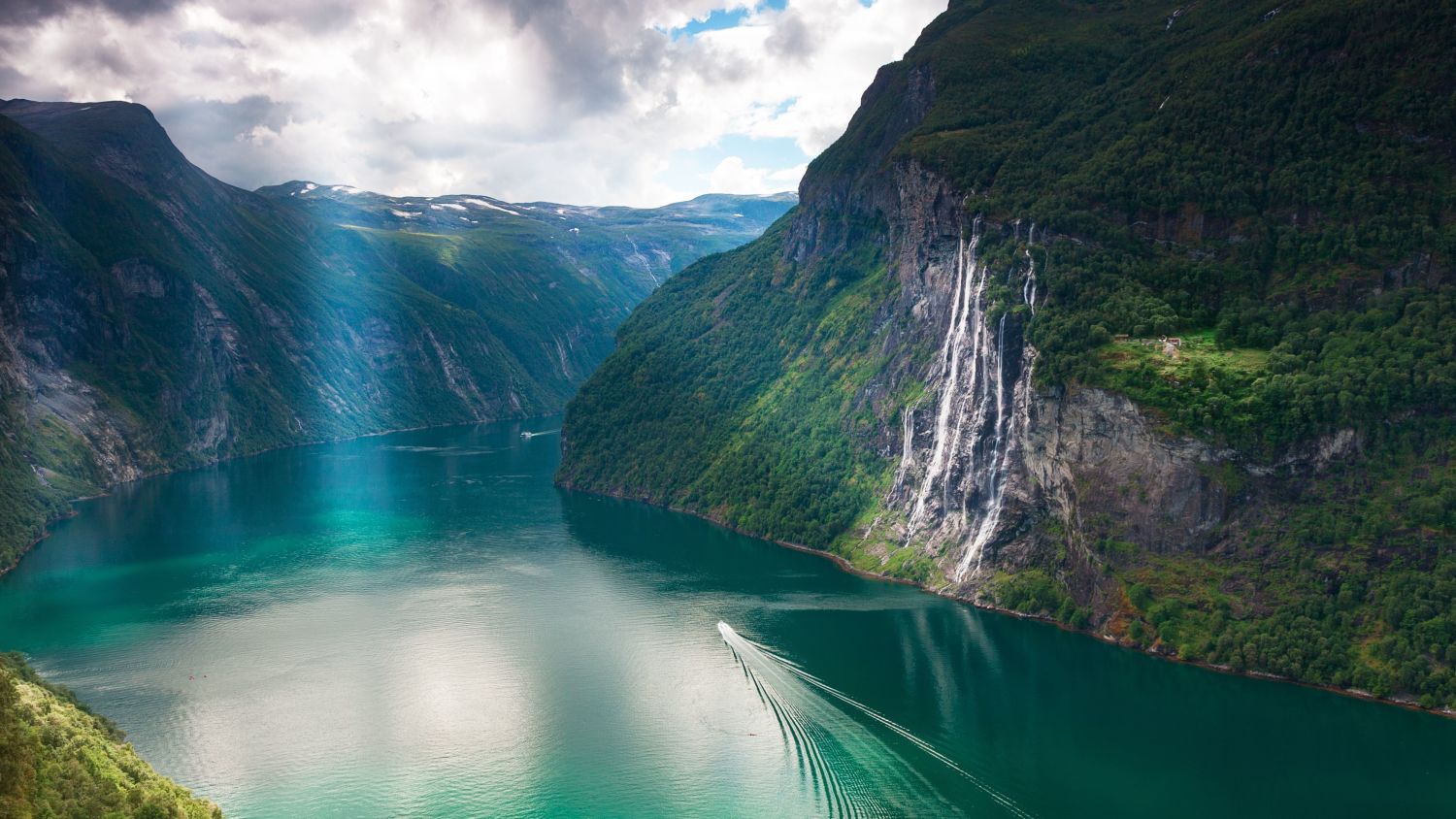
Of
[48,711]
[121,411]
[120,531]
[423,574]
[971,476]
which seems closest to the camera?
[48,711]

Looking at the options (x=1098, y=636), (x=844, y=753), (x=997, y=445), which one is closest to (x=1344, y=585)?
(x=1098, y=636)

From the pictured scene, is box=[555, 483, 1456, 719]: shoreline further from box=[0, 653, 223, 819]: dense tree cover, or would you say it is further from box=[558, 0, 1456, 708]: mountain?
box=[0, 653, 223, 819]: dense tree cover

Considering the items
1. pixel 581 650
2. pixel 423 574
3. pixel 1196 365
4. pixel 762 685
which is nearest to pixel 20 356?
pixel 423 574

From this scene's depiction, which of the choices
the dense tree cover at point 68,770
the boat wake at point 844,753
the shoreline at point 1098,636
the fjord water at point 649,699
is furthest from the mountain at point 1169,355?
the dense tree cover at point 68,770

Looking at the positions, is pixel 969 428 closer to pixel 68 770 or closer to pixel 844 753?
pixel 844 753

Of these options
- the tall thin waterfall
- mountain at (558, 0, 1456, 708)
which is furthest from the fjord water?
the tall thin waterfall

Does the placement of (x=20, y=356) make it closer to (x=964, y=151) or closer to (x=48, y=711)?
(x=48, y=711)

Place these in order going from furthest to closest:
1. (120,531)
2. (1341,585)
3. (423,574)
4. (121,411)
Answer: (121,411) < (120,531) < (423,574) < (1341,585)

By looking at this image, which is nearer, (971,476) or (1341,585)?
(1341,585)

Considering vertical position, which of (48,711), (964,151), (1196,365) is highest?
(964,151)
